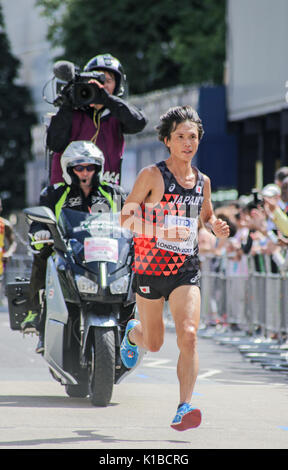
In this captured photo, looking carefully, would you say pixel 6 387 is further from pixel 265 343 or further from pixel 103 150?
pixel 265 343

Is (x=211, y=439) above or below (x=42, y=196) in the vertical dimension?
below

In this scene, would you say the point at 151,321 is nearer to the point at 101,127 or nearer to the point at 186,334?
the point at 186,334

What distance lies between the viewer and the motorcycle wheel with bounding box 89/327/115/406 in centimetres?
898

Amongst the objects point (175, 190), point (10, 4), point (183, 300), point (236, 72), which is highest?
point (10, 4)

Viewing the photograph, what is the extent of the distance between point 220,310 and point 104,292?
888cm

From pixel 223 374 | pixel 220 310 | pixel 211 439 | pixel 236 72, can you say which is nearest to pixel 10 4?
pixel 236 72

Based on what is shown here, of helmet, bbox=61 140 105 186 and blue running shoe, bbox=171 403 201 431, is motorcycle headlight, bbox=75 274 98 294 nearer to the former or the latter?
helmet, bbox=61 140 105 186

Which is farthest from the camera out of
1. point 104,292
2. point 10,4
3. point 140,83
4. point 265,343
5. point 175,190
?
point 10,4

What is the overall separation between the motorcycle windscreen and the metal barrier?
203 inches

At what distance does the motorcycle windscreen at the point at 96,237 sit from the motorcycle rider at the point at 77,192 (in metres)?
0.12

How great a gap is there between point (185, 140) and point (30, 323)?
255cm

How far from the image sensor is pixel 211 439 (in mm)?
7625

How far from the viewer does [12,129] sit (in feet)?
198

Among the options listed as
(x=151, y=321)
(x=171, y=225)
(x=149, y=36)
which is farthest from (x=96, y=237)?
(x=149, y=36)
